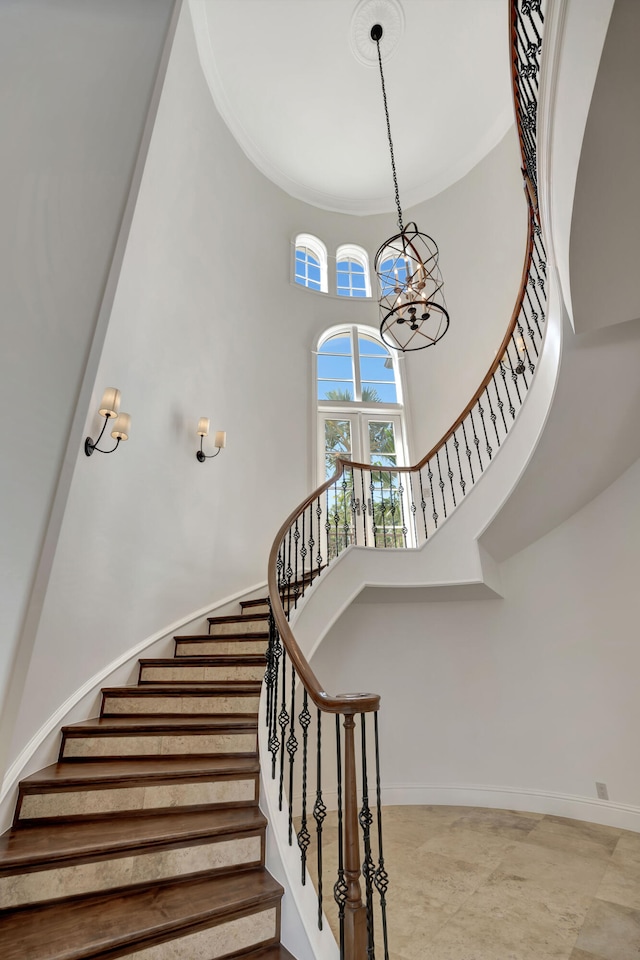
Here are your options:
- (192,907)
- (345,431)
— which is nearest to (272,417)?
(345,431)

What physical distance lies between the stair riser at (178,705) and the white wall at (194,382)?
10.8 inches

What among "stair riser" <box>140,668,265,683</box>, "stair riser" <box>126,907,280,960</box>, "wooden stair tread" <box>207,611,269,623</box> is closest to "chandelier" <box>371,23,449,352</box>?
"wooden stair tread" <box>207,611,269,623</box>

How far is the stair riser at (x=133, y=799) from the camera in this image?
2.10 m

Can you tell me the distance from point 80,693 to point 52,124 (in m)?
3.10

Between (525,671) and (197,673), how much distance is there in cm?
284

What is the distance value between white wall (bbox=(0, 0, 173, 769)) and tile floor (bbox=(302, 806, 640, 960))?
7.33ft

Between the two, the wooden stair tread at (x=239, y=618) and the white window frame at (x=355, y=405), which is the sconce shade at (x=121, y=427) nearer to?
the wooden stair tread at (x=239, y=618)

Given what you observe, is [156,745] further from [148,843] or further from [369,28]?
[369,28]

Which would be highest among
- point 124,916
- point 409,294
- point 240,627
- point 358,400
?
point 358,400

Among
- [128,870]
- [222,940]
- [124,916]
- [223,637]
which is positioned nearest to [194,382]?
[223,637]

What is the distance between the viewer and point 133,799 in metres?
2.14

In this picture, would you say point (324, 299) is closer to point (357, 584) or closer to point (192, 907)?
point (357, 584)

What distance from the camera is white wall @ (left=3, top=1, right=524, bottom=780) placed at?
283 cm

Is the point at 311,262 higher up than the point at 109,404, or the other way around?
the point at 311,262
